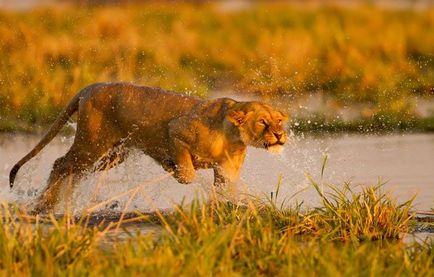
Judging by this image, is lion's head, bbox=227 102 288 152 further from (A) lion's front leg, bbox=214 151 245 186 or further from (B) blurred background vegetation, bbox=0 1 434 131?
(B) blurred background vegetation, bbox=0 1 434 131

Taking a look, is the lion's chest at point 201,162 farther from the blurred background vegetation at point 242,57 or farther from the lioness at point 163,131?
the blurred background vegetation at point 242,57

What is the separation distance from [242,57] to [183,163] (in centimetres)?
1046

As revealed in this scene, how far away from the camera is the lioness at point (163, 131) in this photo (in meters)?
8.79

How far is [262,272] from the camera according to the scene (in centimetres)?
666

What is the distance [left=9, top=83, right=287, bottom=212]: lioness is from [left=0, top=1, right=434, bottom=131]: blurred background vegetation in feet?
14.0

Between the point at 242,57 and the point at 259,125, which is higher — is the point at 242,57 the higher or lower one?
the higher one

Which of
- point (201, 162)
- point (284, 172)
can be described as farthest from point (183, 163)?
point (284, 172)

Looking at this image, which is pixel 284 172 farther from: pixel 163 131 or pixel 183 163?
pixel 183 163

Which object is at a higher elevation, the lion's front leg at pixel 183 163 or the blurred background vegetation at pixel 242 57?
the blurred background vegetation at pixel 242 57

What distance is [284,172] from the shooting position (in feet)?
36.2

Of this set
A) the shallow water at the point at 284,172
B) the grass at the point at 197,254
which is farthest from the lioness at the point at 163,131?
the grass at the point at 197,254

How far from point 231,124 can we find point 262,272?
2.27 m

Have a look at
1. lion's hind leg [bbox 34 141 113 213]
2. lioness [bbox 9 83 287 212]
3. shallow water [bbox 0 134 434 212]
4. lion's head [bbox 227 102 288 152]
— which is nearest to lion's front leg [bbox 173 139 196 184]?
lioness [bbox 9 83 287 212]

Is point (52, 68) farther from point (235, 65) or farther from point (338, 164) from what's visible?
point (338, 164)
